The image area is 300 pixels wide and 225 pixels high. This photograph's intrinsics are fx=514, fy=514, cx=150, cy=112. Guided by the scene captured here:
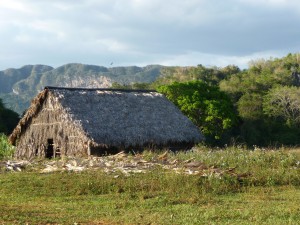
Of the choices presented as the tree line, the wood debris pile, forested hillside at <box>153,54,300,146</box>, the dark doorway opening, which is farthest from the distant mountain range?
the wood debris pile

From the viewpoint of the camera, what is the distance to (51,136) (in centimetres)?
1906

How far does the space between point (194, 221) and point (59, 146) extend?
11686 mm

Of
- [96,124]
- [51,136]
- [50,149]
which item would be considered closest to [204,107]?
[50,149]

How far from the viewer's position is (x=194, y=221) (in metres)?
7.49

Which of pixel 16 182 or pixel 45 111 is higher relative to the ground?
pixel 45 111

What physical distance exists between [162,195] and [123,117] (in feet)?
30.1

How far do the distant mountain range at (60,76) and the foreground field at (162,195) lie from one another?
10877cm

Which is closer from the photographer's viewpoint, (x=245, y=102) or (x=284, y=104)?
(x=284, y=104)

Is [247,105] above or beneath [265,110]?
above

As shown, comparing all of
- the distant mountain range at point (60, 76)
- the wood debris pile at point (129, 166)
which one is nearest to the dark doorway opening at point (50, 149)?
the wood debris pile at point (129, 166)

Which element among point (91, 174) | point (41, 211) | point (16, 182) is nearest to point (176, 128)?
point (91, 174)

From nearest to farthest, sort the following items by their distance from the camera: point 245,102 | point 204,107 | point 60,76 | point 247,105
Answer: point 204,107 → point 245,102 → point 247,105 → point 60,76

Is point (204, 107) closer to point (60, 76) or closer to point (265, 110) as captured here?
point (265, 110)

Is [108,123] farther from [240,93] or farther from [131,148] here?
[240,93]
